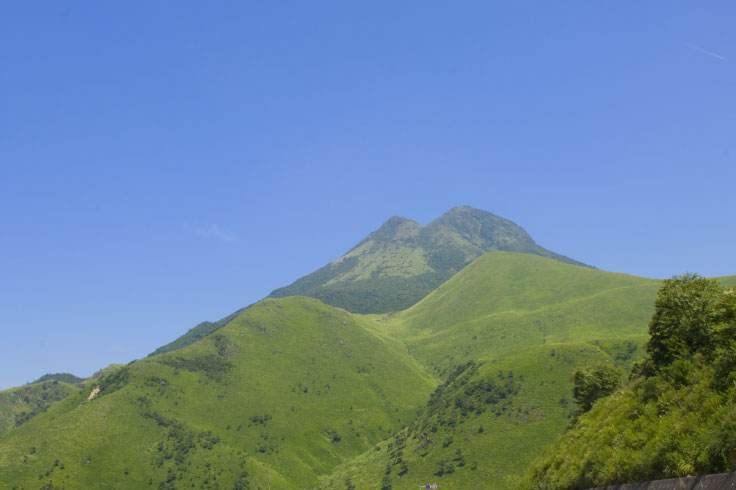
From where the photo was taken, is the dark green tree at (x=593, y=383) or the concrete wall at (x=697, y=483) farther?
the dark green tree at (x=593, y=383)

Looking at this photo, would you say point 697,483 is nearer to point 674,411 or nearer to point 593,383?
point 674,411

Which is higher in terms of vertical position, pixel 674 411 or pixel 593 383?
pixel 674 411

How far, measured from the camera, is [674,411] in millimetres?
24719

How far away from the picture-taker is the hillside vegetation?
65.7 ft

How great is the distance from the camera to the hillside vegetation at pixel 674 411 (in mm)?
20031

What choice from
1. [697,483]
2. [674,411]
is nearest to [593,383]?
[674,411]

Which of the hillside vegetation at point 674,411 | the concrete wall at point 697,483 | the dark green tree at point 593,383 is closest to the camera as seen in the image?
the concrete wall at point 697,483

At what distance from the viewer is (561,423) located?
185500 millimetres

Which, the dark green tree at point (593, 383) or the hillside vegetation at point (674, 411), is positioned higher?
the hillside vegetation at point (674, 411)

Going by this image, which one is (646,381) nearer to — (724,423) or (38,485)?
(724,423)

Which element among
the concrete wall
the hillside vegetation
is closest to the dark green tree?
the hillside vegetation

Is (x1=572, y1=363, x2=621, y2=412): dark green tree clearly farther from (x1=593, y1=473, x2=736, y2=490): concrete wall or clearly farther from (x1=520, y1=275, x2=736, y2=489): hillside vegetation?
(x1=593, y1=473, x2=736, y2=490): concrete wall

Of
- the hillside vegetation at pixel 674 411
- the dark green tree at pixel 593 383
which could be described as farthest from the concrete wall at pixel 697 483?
the dark green tree at pixel 593 383

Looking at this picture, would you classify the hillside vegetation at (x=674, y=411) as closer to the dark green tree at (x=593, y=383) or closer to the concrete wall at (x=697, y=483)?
the concrete wall at (x=697, y=483)
